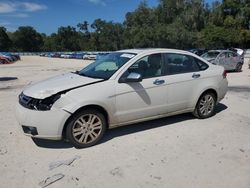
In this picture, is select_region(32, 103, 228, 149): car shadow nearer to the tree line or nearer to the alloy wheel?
the alloy wheel

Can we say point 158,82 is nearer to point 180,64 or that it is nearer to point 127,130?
point 180,64

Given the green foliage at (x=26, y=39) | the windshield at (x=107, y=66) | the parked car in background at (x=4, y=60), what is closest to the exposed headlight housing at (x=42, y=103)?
the windshield at (x=107, y=66)

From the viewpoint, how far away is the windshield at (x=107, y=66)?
18.0 feet

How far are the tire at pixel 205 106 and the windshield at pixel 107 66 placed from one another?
80.3 inches

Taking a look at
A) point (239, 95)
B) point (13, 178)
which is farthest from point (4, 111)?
point (239, 95)

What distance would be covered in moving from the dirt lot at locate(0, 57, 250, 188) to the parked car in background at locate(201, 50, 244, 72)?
1063 cm

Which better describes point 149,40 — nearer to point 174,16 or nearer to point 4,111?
point 174,16

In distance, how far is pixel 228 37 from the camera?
190 feet

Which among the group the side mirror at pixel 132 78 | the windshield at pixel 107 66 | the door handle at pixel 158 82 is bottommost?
the door handle at pixel 158 82

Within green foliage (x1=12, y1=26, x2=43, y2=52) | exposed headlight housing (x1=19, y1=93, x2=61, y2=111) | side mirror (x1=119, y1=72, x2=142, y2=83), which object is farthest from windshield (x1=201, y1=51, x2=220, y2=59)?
green foliage (x1=12, y1=26, x2=43, y2=52)

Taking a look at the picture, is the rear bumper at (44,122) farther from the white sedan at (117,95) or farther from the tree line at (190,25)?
the tree line at (190,25)

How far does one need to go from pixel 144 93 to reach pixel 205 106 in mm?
1900

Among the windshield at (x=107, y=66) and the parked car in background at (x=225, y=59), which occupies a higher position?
the windshield at (x=107, y=66)

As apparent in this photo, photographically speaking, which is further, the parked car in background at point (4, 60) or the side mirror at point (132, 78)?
the parked car in background at point (4, 60)
